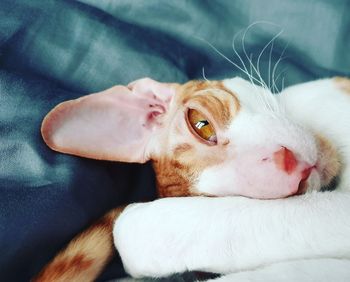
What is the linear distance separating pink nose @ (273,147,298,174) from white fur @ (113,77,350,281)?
2.4 inches

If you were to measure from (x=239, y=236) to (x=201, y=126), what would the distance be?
12.8 inches

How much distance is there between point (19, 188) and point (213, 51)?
0.84 metres

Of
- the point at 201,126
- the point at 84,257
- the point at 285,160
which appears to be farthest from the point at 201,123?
the point at 84,257

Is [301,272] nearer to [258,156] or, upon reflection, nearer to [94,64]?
[258,156]

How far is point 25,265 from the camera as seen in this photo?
1196 mm

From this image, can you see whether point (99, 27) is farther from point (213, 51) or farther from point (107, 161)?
point (107, 161)

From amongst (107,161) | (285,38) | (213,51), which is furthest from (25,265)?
(285,38)

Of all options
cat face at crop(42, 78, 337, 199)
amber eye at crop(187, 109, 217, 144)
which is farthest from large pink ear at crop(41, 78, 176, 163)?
amber eye at crop(187, 109, 217, 144)

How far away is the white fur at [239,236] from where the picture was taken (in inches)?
41.0

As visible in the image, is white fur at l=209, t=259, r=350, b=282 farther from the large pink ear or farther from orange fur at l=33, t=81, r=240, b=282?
the large pink ear

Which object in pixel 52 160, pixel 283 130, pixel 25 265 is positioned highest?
pixel 283 130

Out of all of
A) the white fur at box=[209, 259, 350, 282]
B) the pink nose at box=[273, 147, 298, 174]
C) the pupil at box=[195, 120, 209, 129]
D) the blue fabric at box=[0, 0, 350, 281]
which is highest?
the pink nose at box=[273, 147, 298, 174]

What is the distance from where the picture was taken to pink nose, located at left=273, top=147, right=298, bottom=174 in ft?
3.66

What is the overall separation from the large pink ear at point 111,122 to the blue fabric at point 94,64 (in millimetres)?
37
